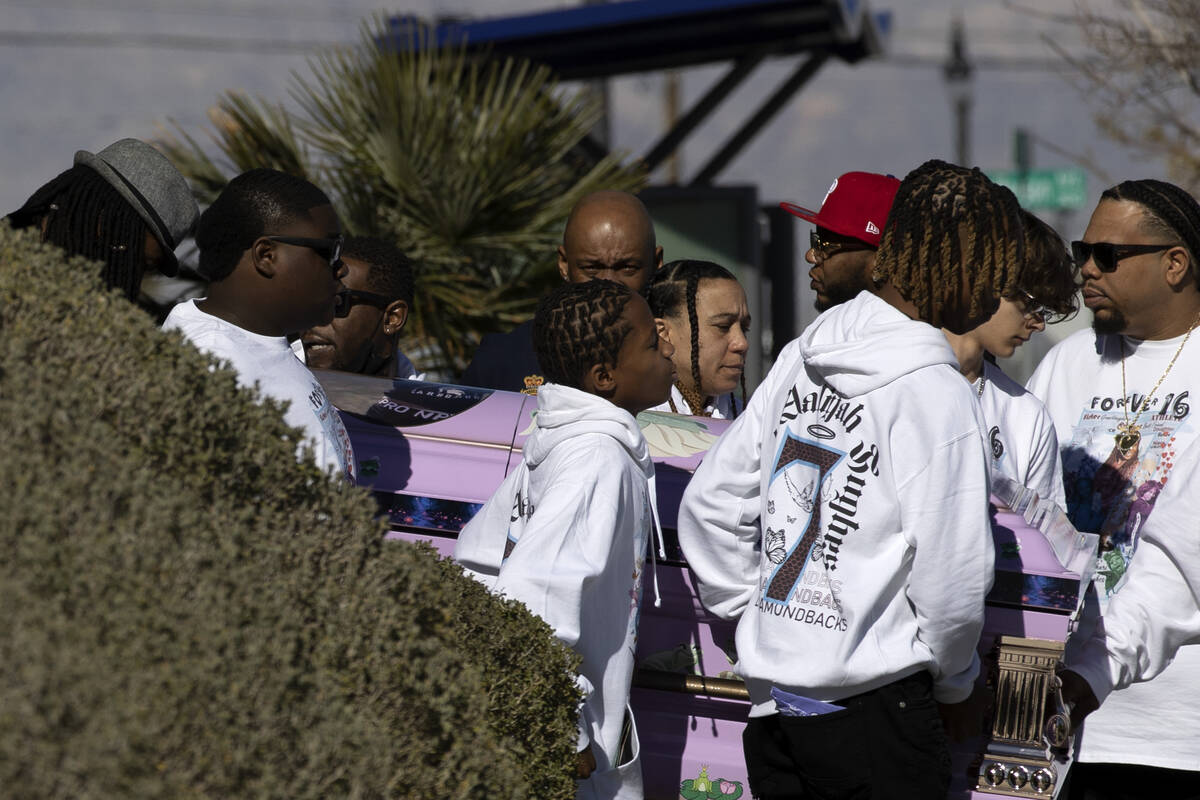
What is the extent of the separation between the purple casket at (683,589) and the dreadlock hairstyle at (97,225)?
29.6 inches

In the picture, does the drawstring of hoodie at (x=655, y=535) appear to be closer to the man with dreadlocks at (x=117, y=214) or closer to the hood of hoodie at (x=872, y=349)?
the hood of hoodie at (x=872, y=349)

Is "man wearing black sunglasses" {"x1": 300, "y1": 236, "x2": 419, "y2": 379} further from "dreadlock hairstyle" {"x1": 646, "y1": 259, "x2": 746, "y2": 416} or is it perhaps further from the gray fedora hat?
the gray fedora hat

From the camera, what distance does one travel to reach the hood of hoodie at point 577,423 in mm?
3000

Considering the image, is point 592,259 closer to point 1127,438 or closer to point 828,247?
point 828,247

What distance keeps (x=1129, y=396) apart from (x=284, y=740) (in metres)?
2.61

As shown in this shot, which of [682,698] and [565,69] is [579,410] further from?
[565,69]

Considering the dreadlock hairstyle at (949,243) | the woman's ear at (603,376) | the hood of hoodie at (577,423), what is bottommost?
the hood of hoodie at (577,423)

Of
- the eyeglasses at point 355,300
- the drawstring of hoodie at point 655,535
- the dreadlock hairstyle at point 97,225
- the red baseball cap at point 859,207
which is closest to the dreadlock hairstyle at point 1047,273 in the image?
the red baseball cap at point 859,207

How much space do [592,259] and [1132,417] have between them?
1.83m

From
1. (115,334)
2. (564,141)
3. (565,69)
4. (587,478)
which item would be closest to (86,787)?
(115,334)

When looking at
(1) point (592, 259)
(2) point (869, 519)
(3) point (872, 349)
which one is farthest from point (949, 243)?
(1) point (592, 259)

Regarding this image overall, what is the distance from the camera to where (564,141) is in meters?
9.19

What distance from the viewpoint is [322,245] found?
2.96 meters

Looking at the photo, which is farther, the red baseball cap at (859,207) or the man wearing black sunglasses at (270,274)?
the red baseball cap at (859,207)
